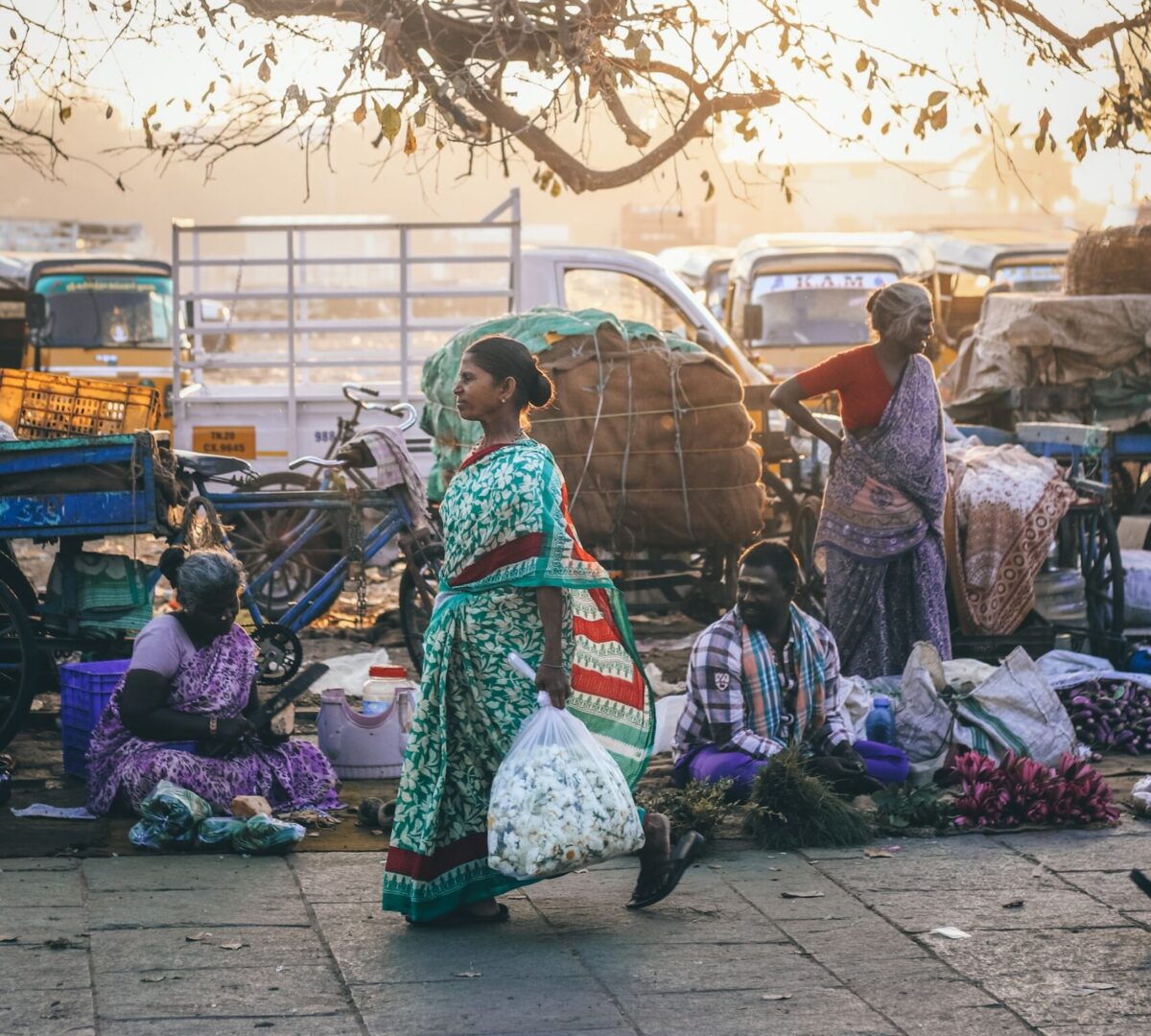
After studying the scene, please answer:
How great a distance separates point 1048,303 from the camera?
9.68 metres

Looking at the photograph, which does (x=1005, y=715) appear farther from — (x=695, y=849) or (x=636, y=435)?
(x=636, y=435)

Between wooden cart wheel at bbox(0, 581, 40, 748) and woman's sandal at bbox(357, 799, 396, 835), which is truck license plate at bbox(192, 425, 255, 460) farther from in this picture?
woman's sandal at bbox(357, 799, 396, 835)

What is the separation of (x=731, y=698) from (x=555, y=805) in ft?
4.87

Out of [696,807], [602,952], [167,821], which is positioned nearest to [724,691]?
[696,807]

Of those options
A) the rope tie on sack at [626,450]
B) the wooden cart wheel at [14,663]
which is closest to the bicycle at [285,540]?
the rope tie on sack at [626,450]

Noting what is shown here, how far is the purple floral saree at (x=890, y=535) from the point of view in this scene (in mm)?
6820

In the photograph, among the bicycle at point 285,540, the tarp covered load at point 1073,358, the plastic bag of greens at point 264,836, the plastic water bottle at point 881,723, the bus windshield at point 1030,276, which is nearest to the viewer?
the plastic bag of greens at point 264,836

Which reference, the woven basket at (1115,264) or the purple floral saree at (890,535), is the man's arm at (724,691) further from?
the woven basket at (1115,264)

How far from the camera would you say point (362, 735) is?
6.41 metres

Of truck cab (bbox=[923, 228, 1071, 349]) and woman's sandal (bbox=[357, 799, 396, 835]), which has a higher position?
truck cab (bbox=[923, 228, 1071, 349])

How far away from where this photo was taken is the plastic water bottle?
632cm

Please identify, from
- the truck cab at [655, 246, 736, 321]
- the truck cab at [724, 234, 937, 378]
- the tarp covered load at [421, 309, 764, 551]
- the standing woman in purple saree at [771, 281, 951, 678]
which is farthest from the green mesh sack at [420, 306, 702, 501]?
the truck cab at [655, 246, 736, 321]

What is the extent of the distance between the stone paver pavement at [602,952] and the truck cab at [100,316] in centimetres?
1180

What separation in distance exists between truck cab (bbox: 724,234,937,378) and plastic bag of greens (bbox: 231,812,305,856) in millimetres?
9964
